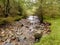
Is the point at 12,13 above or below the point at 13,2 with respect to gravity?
below

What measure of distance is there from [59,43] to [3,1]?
15229mm

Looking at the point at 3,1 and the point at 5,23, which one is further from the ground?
the point at 3,1

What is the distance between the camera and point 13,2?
26.2 meters

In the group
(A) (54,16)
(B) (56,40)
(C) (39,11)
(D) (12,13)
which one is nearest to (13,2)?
(D) (12,13)

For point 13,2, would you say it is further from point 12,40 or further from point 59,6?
point 12,40

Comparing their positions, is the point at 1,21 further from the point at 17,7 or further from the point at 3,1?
the point at 17,7

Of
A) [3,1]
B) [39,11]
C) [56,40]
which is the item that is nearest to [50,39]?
[56,40]

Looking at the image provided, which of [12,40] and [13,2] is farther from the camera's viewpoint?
[13,2]

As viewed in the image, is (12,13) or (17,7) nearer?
(12,13)

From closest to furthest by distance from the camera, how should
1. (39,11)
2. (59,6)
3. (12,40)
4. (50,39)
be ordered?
A: (50,39)
(12,40)
(39,11)
(59,6)

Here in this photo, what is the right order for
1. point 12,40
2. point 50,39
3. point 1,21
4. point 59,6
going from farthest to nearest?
point 59,6, point 1,21, point 12,40, point 50,39

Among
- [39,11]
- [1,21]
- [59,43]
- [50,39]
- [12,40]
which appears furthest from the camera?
[39,11]

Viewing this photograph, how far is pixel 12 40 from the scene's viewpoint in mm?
12195

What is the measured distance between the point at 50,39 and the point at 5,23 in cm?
1063
